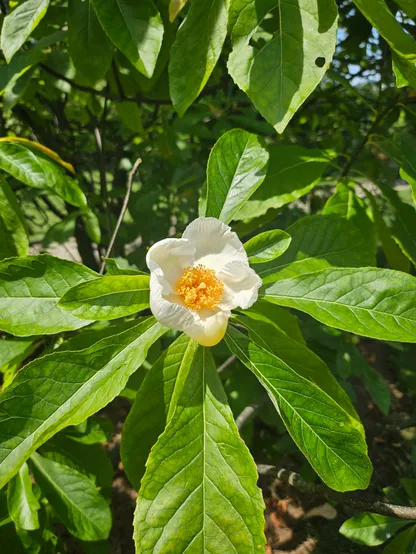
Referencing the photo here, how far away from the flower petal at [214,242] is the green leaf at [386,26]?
0.55m

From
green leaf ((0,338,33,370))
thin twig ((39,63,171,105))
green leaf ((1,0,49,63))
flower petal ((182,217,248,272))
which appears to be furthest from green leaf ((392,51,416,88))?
green leaf ((0,338,33,370))

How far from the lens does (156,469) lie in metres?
1.03

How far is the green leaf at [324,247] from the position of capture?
1431mm

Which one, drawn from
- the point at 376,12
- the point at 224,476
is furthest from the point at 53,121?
the point at 224,476

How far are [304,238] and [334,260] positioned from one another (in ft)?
0.37

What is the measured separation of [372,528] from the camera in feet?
6.37

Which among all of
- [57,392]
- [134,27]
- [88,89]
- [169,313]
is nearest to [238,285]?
[169,313]

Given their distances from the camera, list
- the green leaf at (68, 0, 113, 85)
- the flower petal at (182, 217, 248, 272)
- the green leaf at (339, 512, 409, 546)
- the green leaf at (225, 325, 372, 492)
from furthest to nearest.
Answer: the green leaf at (339, 512, 409, 546), the green leaf at (68, 0, 113, 85), the flower petal at (182, 217, 248, 272), the green leaf at (225, 325, 372, 492)

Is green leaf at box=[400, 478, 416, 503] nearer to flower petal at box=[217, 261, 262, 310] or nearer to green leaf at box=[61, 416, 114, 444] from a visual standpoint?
green leaf at box=[61, 416, 114, 444]

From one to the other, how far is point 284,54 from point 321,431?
863 millimetres

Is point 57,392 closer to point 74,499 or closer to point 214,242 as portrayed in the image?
point 214,242

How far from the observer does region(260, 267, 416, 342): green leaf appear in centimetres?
110

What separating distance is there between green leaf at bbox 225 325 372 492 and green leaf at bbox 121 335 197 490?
25 cm

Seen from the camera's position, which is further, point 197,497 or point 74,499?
point 74,499
